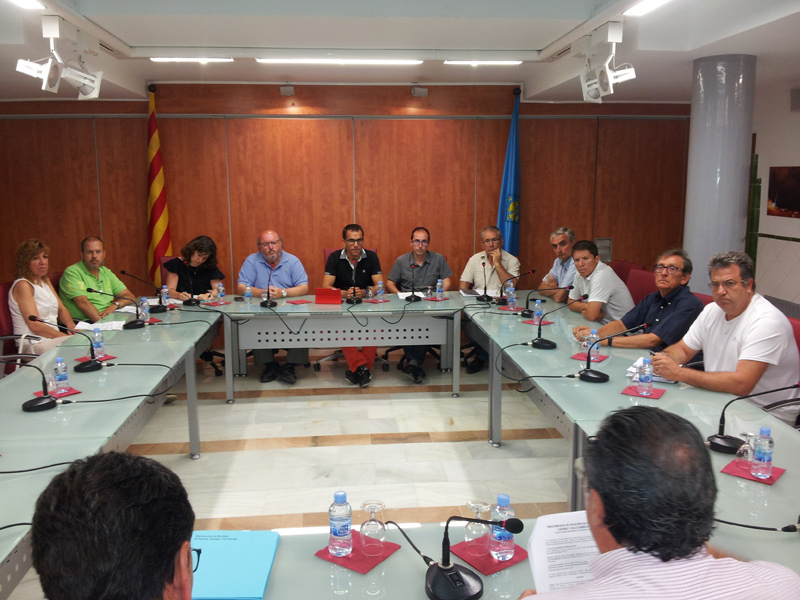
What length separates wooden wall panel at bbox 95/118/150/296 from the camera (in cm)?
614

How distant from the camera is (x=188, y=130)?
20.2 ft

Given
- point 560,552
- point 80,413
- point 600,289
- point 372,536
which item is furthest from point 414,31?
point 560,552

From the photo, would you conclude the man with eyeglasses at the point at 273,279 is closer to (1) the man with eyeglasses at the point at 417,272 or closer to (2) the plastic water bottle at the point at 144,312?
(1) the man with eyeglasses at the point at 417,272

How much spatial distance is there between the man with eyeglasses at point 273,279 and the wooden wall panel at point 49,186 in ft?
6.20

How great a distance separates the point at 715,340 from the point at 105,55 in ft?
15.8

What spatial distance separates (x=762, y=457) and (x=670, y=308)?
180 centimetres

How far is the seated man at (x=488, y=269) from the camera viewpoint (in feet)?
18.4

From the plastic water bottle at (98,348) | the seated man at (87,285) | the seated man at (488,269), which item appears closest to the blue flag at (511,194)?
the seated man at (488,269)

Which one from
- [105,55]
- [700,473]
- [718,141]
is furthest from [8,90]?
[700,473]

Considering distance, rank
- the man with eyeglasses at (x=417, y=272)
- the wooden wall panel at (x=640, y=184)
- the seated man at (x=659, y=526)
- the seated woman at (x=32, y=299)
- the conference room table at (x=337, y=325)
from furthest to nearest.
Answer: the wooden wall panel at (x=640, y=184) < the man with eyeglasses at (x=417, y=272) < the conference room table at (x=337, y=325) < the seated woman at (x=32, y=299) < the seated man at (x=659, y=526)

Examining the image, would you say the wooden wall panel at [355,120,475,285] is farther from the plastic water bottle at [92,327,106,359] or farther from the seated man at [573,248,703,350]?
the plastic water bottle at [92,327,106,359]

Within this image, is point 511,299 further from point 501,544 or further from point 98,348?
point 501,544

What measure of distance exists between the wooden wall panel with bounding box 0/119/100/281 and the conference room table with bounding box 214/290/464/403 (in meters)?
2.34

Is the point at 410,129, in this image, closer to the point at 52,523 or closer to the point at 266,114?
the point at 266,114
